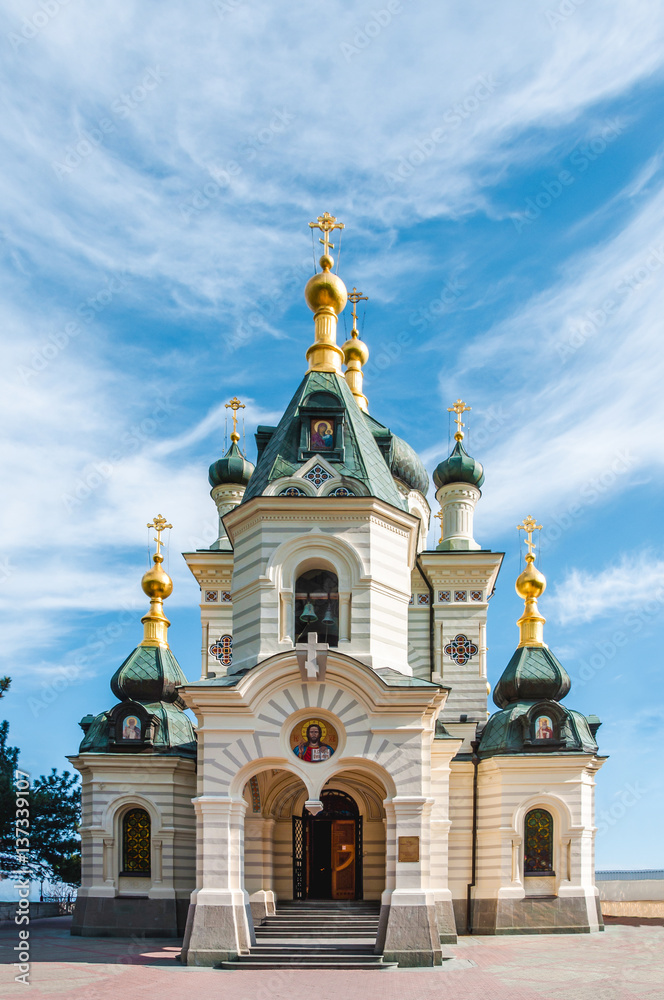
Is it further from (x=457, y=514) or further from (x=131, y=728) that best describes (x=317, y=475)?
(x=457, y=514)

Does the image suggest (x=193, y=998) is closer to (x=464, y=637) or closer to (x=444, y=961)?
(x=444, y=961)

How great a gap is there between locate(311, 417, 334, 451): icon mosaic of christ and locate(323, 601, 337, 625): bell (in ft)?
9.96

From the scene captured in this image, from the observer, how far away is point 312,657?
15930 millimetres

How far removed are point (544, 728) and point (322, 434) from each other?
8617 millimetres

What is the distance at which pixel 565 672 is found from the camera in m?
23.1

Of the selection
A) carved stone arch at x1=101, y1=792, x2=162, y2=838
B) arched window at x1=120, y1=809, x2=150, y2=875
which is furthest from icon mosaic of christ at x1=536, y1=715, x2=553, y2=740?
arched window at x1=120, y1=809, x2=150, y2=875

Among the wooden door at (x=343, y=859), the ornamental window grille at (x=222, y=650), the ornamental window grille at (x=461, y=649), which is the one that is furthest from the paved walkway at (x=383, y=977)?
the ornamental window grille at (x=222, y=650)

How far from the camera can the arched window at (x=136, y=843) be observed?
837 inches

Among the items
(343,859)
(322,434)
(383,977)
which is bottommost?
(383,977)

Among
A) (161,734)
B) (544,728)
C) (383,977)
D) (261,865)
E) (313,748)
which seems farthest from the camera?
(161,734)

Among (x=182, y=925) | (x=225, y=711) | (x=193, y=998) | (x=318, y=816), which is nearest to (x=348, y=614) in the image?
(x=225, y=711)

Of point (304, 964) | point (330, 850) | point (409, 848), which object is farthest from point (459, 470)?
point (304, 964)

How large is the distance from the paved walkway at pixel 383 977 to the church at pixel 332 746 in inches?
33.7

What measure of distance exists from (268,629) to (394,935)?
5.43m
